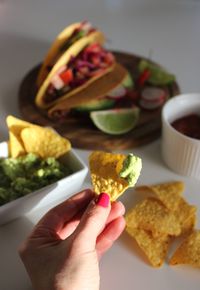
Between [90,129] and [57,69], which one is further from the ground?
[57,69]

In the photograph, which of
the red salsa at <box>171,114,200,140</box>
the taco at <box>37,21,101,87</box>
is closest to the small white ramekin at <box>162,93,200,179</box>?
the red salsa at <box>171,114,200,140</box>

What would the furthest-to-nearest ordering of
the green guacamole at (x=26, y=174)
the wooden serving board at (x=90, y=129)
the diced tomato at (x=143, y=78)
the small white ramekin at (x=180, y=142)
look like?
the diced tomato at (x=143, y=78) < the wooden serving board at (x=90, y=129) < the small white ramekin at (x=180, y=142) < the green guacamole at (x=26, y=174)

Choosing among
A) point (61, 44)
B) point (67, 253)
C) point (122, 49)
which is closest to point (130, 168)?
point (67, 253)

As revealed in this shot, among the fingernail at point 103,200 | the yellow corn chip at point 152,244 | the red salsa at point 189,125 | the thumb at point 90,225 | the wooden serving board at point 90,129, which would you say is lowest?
the yellow corn chip at point 152,244

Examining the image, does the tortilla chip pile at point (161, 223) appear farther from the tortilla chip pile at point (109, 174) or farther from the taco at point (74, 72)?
the taco at point (74, 72)

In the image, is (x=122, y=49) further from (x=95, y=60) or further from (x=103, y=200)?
(x=103, y=200)

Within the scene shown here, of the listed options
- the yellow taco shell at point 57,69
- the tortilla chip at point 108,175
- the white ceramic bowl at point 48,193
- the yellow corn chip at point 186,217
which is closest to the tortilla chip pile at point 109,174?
the tortilla chip at point 108,175

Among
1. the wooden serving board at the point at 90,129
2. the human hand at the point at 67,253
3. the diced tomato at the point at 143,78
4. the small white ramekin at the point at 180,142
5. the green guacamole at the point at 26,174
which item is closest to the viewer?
the human hand at the point at 67,253
